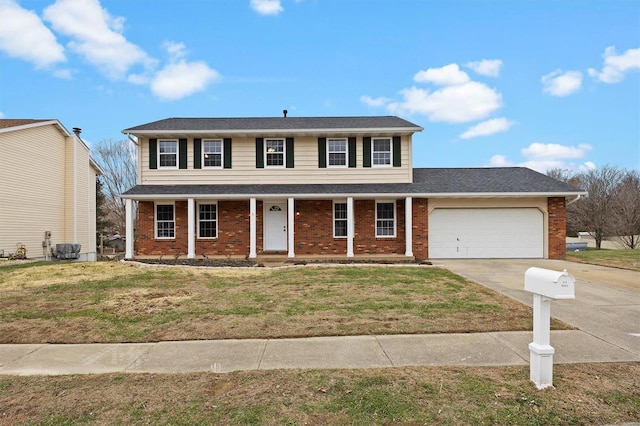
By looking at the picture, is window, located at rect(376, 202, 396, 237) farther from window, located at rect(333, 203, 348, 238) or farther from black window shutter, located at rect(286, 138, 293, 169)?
black window shutter, located at rect(286, 138, 293, 169)

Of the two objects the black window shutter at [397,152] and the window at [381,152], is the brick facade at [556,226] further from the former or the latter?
the window at [381,152]

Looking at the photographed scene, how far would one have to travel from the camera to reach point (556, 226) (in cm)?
1502

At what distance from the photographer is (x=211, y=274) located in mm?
10742

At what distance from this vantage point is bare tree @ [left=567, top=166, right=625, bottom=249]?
27406 millimetres

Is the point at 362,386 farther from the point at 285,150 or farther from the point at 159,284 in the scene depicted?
the point at 285,150

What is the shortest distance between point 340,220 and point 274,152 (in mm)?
4044

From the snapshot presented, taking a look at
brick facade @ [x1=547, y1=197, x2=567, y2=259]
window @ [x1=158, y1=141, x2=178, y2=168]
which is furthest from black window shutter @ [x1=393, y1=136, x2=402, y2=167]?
window @ [x1=158, y1=141, x2=178, y2=168]

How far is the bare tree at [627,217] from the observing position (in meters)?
25.3

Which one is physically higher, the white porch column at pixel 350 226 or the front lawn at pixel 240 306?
the white porch column at pixel 350 226

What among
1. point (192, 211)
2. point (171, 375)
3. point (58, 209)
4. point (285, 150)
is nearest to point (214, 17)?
point (285, 150)

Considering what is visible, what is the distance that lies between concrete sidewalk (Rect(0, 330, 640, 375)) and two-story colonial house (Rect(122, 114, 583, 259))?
983 cm

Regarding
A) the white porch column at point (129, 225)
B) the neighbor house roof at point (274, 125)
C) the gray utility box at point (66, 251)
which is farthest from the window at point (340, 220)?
the gray utility box at point (66, 251)

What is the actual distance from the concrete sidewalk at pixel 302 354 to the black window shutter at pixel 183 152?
11864 mm

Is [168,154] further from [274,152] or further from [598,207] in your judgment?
[598,207]
